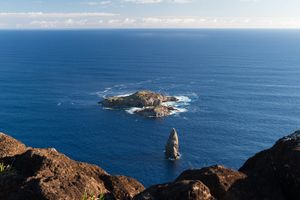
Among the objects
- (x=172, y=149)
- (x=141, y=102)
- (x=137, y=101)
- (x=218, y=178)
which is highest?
(x=218, y=178)

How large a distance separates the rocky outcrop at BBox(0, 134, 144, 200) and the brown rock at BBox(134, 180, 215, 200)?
10.2 feet

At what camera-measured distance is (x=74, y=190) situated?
622 inches

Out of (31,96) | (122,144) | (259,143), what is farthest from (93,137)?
(31,96)

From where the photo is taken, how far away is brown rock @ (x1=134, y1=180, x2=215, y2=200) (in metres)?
13.4

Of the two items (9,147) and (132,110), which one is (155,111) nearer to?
(132,110)

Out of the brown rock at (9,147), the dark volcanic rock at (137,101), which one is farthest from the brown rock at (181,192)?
the dark volcanic rock at (137,101)

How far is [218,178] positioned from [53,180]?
6374 mm

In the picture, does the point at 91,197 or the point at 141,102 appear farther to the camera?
the point at 141,102

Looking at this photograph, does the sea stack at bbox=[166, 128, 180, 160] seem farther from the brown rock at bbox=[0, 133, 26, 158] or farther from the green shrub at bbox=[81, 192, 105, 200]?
the green shrub at bbox=[81, 192, 105, 200]

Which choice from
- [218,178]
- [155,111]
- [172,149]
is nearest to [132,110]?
[155,111]

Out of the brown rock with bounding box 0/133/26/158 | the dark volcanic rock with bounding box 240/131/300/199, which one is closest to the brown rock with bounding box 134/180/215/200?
the dark volcanic rock with bounding box 240/131/300/199

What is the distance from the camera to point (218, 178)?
51.3 ft

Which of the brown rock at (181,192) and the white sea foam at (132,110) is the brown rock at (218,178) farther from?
the white sea foam at (132,110)

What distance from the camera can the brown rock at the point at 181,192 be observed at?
13430mm
